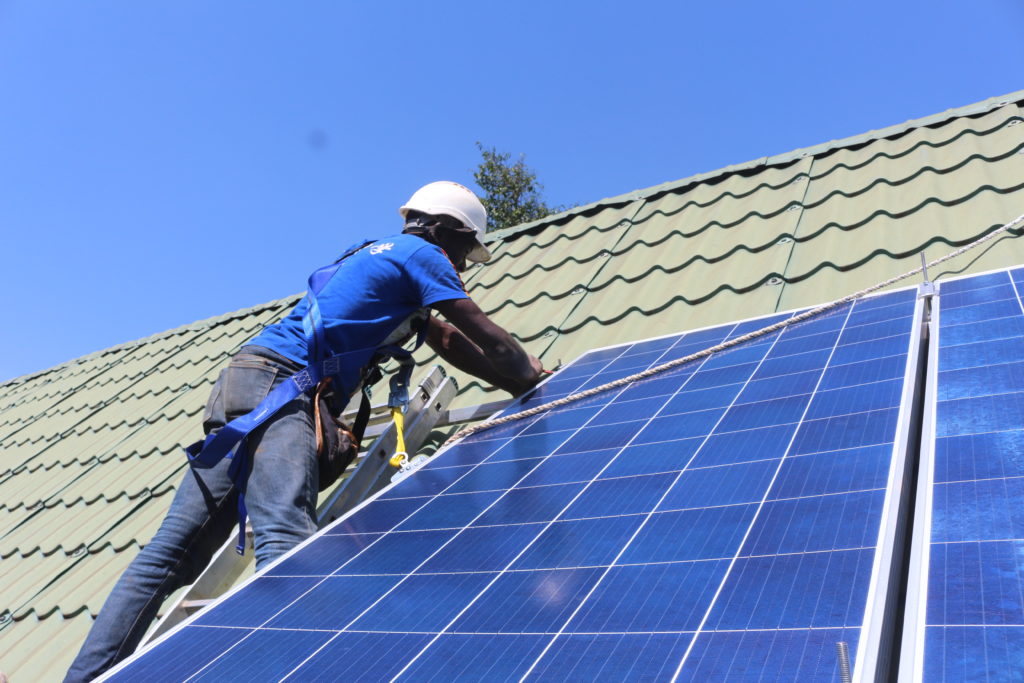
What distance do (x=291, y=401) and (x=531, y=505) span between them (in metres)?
1.21

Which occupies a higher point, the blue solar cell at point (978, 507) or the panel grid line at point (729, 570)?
the panel grid line at point (729, 570)

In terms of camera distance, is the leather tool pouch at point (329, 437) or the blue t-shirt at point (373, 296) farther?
the blue t-shirt at point (373, 296)

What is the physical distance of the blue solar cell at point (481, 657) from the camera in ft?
6.12

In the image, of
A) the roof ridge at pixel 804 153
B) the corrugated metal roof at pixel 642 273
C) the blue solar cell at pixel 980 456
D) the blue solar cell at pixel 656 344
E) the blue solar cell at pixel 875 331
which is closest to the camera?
the blue solar cell at pixel 980 456

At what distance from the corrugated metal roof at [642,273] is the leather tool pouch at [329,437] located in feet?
4.98

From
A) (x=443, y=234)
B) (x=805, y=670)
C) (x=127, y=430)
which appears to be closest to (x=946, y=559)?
(x=805, y=670)

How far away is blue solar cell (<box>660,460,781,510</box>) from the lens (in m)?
2.43

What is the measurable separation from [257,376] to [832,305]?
2594 millimetres

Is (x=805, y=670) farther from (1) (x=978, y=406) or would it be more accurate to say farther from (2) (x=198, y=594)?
Answer: (2) (x=198, y=594)

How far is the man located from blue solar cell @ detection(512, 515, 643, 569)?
115 cm

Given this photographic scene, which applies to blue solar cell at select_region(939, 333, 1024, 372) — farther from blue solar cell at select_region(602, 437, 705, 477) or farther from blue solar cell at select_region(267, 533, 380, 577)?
blue solar cell at select_region(267, 533, 380, 577)

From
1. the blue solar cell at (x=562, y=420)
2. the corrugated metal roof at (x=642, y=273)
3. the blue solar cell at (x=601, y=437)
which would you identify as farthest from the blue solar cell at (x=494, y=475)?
the corrugated metal roof at (x=642, y=273)

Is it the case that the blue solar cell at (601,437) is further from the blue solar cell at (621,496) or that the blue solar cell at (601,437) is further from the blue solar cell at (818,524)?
the blue solar cell at (818,524)

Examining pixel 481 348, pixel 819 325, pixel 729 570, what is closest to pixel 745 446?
pixel 729 570
